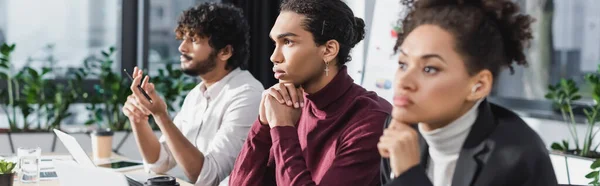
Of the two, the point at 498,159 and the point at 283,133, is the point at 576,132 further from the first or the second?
the point at 498,159

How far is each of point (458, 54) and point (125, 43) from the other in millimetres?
4138

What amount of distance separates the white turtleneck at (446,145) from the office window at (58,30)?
13.1 ft

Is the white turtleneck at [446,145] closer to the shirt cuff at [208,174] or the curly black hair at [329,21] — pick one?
the curly black hair at [329,21]

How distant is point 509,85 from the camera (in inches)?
185

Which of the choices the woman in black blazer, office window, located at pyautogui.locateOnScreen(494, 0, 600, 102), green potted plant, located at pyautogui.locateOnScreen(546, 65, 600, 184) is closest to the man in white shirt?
green potted plant, located at pyautogui.locateOnScreen(546, 65, 600, 184)

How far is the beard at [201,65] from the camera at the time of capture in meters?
3.15

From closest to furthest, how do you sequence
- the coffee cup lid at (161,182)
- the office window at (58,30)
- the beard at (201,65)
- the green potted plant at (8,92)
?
the coffee cup lid at (161,182) < the beard at (201,65) < the green potted plant at (8,92) < the office window at (58,30)

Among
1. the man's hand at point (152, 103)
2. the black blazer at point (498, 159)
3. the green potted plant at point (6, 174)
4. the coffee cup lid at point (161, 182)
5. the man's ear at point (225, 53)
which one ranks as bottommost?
the green potted plant at point (6, 174)

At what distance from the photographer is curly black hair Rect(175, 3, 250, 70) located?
3.17 metres

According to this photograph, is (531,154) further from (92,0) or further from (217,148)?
(92,0)

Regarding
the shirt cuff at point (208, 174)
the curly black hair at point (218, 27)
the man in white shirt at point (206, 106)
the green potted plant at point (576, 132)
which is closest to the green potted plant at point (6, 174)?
the man in white shirt at point (206, 106)

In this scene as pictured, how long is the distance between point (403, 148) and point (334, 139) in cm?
68

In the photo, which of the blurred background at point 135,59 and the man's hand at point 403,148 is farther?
the blurred background at point 135,59

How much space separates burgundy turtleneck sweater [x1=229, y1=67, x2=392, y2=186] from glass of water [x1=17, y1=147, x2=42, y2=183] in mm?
809
